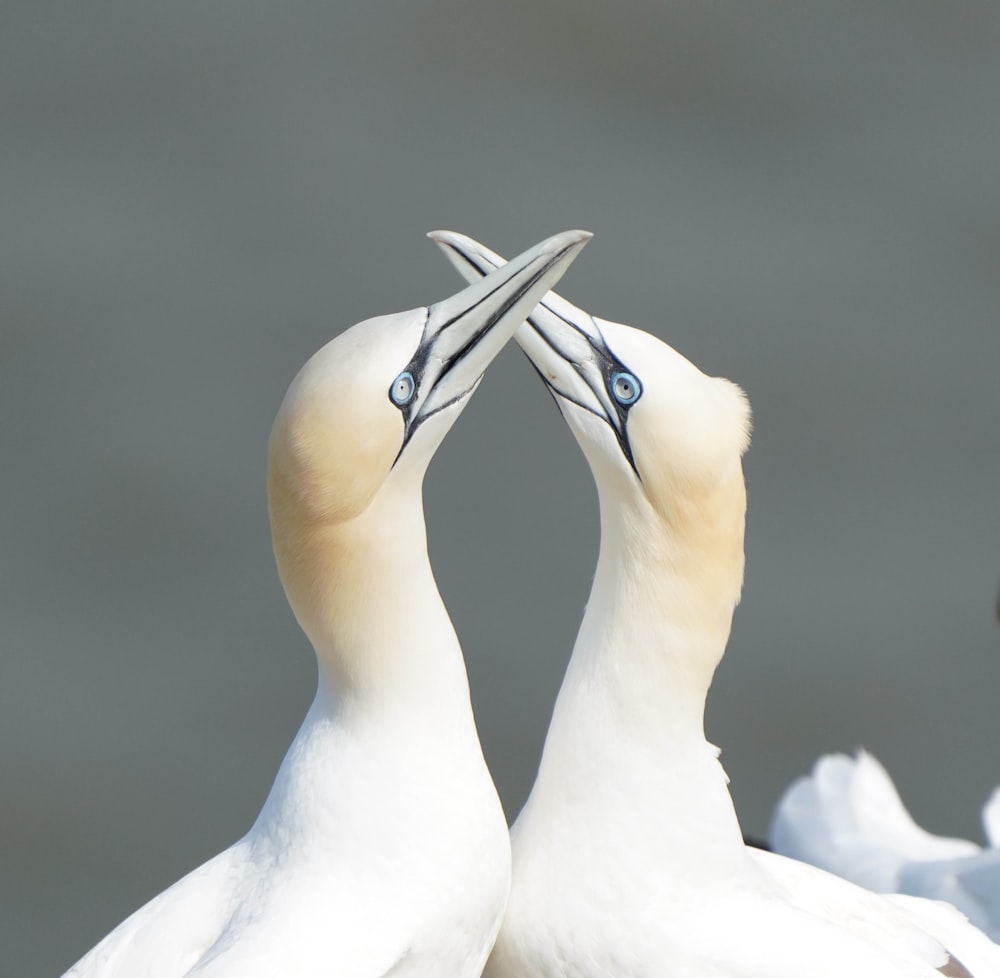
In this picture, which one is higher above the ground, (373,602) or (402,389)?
(402,389)

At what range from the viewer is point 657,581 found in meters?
4.30

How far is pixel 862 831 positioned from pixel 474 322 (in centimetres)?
310

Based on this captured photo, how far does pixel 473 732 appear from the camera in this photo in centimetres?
443

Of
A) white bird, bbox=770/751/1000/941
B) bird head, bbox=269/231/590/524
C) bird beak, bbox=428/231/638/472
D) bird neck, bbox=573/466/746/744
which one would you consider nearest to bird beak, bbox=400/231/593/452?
bird head, bbox=269/231/590/524

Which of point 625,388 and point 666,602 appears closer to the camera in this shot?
point 625,388

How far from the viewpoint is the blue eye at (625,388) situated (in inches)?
162

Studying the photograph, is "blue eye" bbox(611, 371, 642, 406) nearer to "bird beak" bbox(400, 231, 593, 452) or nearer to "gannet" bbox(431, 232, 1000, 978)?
"gannet" bbox(431, 232, 1000, 978)

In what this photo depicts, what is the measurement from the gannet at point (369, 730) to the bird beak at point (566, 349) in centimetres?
17

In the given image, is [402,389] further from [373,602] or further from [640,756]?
[640,756]

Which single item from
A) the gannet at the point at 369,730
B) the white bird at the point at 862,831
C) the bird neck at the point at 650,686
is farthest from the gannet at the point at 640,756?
the white bird at the point at 862,831

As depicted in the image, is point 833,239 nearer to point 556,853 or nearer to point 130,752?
point 130,752

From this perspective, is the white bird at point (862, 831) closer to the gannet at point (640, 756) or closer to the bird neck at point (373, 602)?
the gannet at point (640, 756)

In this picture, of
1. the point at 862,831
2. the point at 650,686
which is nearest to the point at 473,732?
the point at 650,686

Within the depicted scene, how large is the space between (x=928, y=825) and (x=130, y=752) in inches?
105
